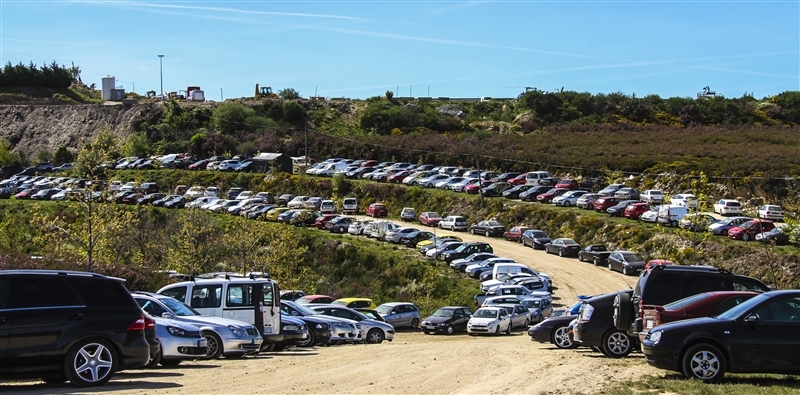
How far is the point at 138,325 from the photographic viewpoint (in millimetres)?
15188

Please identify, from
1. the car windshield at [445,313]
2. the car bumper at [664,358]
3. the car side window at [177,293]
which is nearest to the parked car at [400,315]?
the car windshield at [445,313]

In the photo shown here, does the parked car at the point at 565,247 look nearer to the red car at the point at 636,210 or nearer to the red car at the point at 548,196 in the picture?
the red car at the point at 636,210

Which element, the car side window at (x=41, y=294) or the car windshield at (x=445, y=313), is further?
the car windshield at (x=445, y=313)

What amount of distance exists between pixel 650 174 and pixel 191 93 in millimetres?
77948

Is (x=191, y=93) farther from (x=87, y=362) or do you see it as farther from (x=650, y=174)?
(x=87, y=362)

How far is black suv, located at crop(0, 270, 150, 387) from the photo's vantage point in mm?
14164

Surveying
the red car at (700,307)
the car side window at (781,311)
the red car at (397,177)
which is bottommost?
the red car at (700,307)

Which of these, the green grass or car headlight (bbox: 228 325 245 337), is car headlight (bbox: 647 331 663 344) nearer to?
the green grass

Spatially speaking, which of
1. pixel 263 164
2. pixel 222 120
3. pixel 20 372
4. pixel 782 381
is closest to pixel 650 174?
pixel 263 164

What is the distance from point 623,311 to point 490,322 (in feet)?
49.7

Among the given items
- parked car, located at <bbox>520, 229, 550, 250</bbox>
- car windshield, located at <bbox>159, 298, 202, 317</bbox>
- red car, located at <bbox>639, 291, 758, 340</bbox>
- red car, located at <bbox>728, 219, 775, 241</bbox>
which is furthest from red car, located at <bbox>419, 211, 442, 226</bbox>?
red car, located at <bbox>639, 291, 758, 340</bbox>

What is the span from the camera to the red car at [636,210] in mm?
64062

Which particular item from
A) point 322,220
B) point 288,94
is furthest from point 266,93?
point 322,220

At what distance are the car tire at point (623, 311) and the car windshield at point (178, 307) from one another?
950 cm
